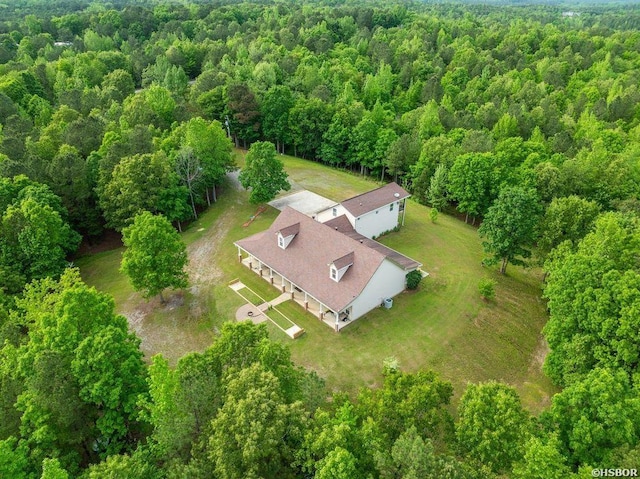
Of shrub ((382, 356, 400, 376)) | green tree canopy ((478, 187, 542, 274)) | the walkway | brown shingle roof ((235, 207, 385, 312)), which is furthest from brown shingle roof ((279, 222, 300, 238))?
green tree canopy ((478, 187, 542, 274))

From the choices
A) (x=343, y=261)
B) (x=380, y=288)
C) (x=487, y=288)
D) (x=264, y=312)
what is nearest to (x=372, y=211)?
(x=380, y=288)

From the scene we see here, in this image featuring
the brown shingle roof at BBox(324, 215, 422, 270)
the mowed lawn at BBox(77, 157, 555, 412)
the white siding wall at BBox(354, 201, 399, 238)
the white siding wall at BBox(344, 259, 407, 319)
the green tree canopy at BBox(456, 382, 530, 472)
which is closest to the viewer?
the green tree canopy at BBox(456, 382, 530, 472)

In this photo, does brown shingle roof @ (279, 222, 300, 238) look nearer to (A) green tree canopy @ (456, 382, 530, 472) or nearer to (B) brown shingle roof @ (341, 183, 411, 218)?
(B) brown shingle roof @ (341, 183, 411, 218)

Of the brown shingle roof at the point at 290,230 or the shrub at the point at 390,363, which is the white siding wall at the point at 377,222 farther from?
the shrub at the point at 390,363

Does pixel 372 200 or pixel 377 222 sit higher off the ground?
pixel 372 200

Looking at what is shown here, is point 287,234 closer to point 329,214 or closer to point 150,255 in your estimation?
point 329,214

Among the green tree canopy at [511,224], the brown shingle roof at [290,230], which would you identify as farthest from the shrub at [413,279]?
the brown shingle roof at [290,230]
